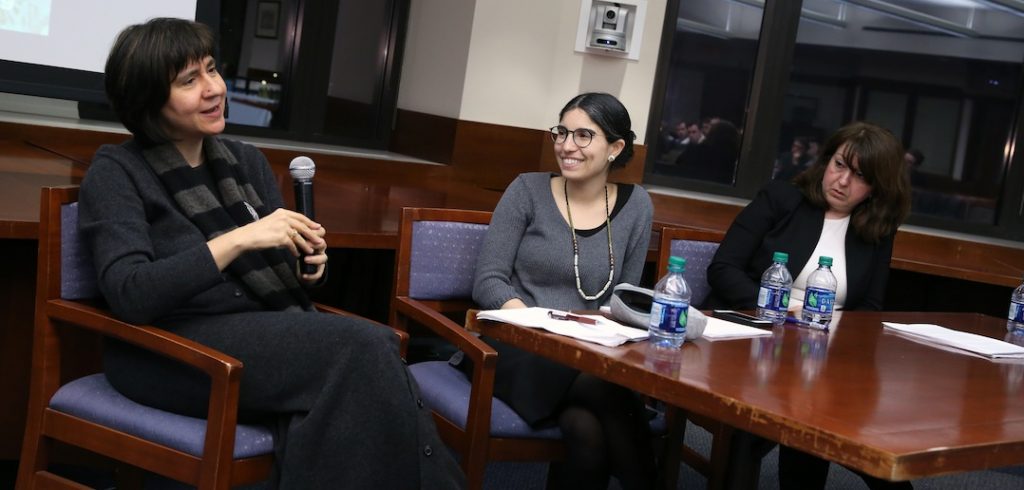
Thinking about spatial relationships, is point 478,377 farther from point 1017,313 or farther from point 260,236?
→ point 1017,313

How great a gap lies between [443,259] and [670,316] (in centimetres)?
80

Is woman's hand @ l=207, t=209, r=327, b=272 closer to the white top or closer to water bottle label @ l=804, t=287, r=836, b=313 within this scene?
water bottle label @ l=804, t=287, r=836, b=313

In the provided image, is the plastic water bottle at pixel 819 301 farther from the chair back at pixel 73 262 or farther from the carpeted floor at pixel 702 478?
the chair back at pixel 73 262

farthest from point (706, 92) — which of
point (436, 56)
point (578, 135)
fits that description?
point (578, 135)

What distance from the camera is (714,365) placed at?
5.99 feet

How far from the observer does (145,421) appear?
6.19 feet

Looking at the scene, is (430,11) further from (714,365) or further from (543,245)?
(714,365)

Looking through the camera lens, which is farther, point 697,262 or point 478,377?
point 697,262

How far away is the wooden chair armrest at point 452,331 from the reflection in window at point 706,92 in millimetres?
2676

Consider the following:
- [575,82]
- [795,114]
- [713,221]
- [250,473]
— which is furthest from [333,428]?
[795,114]

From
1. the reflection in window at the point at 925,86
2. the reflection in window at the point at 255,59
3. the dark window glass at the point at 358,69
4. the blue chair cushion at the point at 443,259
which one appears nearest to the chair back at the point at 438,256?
the blue chair cushion at the point at 443,259

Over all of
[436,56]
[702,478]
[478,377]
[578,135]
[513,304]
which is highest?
[436,56]

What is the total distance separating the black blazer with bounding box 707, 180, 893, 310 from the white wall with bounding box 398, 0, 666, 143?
1724 millimetres

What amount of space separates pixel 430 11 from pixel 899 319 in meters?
2.68
